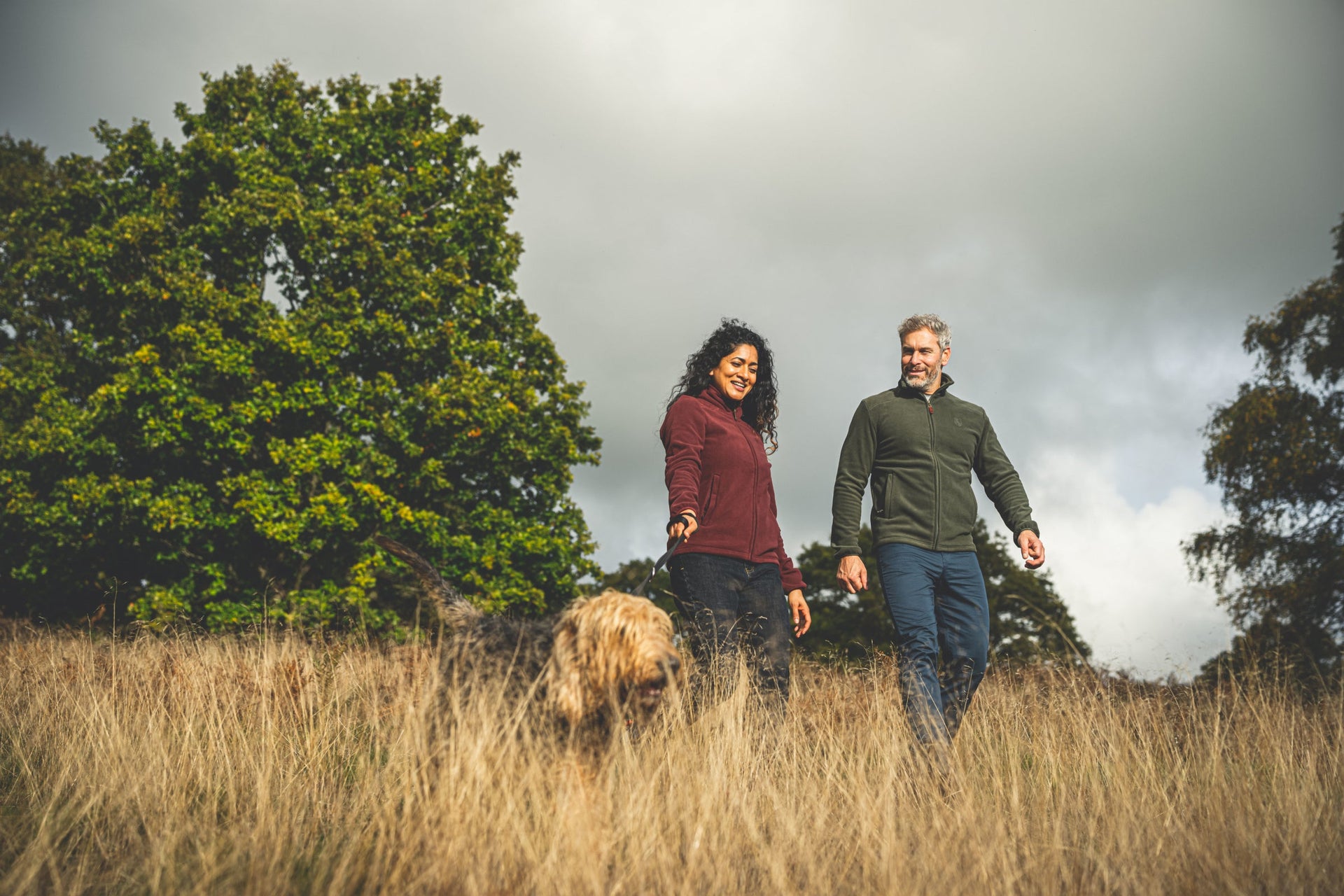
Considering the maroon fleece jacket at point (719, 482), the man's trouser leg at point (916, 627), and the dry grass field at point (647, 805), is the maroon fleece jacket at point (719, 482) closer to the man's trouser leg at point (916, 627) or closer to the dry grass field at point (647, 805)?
the man's trouser leg at point (916, 627)

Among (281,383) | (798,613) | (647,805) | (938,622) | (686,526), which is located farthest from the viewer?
(281,383)

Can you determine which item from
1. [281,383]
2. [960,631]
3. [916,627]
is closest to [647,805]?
[916,627]

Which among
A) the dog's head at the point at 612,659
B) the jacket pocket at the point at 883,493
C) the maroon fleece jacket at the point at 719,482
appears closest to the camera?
the dog's head at the point at 612,659

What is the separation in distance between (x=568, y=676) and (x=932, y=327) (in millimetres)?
2802

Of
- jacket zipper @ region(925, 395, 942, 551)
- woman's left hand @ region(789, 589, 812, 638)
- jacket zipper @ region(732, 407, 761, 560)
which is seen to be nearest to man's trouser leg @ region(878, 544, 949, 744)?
jacket zipper @ region(925, 395, 942, 551)

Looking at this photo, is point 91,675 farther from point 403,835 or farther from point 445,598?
point 403,835

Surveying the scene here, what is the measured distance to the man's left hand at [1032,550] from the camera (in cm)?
405

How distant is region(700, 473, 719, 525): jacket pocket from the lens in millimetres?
3881

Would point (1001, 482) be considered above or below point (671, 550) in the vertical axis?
above

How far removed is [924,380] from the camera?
4.29 metres

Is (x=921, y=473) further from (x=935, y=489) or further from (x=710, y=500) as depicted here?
(x=710, y=500)

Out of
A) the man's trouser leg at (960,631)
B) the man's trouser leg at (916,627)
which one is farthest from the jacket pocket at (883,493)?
the man's trouser leg at (960,631)

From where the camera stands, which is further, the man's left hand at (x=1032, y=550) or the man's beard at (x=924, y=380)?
the man's beard at (x=924, y=380)

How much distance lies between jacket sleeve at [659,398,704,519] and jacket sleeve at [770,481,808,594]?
50 cm
